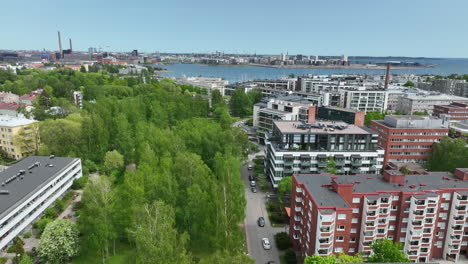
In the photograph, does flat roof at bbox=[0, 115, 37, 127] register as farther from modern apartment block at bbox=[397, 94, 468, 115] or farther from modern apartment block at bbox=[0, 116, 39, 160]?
modern apartment block at bbox=[397, 94, 468, 115]

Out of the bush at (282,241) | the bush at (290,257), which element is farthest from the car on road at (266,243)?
the bush at (290,257)

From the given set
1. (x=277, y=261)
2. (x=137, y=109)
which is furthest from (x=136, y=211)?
(x=137, y=109)

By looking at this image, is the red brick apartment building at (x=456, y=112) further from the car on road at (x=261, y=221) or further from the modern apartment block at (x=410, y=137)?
the car on road at (x=261, y=221)

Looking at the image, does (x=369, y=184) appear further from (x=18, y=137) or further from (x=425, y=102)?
(x=425, y=102)

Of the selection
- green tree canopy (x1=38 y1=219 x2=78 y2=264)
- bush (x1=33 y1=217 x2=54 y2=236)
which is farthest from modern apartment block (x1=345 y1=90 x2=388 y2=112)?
green tree canopy (x1=38 y1=219 x2=78 y2=264)

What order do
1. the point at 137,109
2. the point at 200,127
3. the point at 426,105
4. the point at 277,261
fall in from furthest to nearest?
1. the point at 426,105
2. the point at 137,109
3. the point at 200,127
4. the point at 277,261

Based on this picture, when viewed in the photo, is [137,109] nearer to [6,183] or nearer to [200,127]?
[200,127]

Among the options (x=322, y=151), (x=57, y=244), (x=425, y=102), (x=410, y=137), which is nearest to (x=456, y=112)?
(x=425, y=102)
